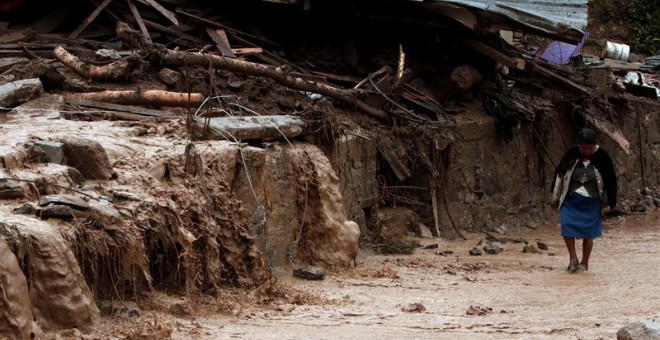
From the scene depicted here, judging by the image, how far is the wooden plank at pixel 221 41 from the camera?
12.6 meters

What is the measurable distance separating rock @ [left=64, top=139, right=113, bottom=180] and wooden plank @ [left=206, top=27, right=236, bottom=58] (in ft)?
15.4

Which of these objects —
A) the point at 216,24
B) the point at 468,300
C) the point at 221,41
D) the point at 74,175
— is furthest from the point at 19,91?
the point at 468,300

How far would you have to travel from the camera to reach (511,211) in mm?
14836

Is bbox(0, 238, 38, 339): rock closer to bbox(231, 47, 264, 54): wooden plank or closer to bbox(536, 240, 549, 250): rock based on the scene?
bbox(231, 47, 264, 54): wooden plank

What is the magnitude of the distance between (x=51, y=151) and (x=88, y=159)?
26 centimetres

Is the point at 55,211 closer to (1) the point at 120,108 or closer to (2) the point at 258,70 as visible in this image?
(1) the point at 120,108

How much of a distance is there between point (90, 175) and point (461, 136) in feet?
22.4

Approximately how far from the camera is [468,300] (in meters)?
8.91

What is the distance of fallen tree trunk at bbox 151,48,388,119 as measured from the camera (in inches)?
443

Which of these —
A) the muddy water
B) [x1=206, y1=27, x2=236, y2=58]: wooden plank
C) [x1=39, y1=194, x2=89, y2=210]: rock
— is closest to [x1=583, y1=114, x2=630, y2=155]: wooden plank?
the muddy water

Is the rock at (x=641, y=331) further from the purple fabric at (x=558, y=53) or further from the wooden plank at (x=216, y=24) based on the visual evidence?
the purple fabric at (x=558, y=53)

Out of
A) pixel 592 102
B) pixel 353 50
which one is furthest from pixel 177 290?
pixel 592 102

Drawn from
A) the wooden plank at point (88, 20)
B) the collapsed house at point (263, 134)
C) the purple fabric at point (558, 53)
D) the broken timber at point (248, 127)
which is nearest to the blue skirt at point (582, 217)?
the collapsed house at point (263, 134)

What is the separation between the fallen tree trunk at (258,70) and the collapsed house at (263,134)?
2 cm
